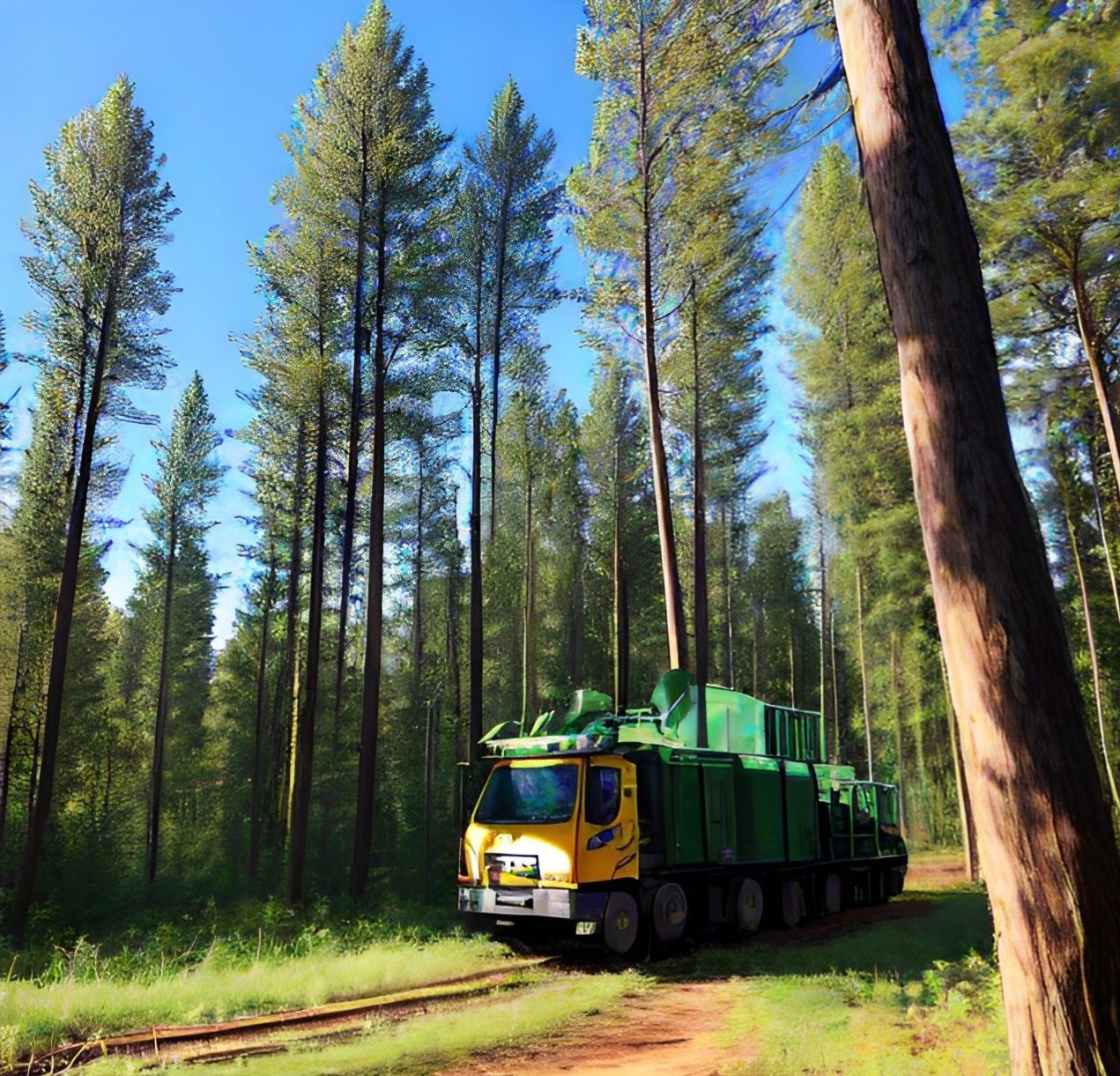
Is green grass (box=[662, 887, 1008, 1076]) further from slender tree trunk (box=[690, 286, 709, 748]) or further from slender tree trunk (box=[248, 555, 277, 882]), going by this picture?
slender tree trunk (box=[248, 555, 277, 882])

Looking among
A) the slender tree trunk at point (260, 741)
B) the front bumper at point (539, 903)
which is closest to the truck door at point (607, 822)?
the front bumper at point (539, 903)

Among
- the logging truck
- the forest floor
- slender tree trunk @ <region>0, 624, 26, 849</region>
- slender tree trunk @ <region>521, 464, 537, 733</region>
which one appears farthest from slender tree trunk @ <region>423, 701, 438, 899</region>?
the forest floor

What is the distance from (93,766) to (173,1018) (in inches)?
1008

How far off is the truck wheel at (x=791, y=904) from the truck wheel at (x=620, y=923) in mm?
4217

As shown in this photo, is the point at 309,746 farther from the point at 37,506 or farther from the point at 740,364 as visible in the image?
the point at 740,364

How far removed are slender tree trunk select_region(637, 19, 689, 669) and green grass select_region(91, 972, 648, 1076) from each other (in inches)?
258

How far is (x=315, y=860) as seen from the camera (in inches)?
1073

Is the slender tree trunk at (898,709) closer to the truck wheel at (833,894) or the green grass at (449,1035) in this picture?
the truck wheel at (833,894)

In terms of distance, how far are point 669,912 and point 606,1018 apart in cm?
347

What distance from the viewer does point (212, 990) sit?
27.4ft

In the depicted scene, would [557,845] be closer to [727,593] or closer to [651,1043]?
[651,1043]

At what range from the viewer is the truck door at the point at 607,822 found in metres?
10.1

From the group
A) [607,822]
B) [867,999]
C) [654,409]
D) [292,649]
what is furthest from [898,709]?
[867,999]

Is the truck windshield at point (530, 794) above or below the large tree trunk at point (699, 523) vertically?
below
